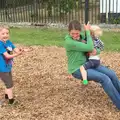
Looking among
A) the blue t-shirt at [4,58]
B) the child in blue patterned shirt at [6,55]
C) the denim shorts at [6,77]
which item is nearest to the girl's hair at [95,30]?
the child in blue patterned shirt at [6,55]

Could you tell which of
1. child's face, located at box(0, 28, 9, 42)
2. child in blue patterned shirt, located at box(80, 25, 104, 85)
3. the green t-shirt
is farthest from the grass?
child's face, located at box(0, 28, 9, 42)

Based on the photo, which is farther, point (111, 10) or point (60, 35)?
point (111, 10)

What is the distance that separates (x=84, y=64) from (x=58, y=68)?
2.30m

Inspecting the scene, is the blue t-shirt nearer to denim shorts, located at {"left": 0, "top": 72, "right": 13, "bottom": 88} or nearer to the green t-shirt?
denim shorts, located at {"left": 0, "top": 72, "right": 13, "bottom": 88}

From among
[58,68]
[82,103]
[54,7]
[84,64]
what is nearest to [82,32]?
[84,64]

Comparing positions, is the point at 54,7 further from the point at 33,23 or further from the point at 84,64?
the point at 84,64

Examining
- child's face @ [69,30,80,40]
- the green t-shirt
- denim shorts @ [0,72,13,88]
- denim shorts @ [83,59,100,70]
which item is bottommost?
denim shorts @ [0,72,13,88]

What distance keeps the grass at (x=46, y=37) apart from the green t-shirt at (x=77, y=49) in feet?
13.0

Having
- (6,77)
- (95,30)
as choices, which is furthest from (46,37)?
(95,30)

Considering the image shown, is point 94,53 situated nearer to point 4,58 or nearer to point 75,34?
point 75,34

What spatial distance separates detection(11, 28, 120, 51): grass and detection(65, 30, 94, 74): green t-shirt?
397cm

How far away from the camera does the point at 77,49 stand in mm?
5156

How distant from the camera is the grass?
988 centimetres

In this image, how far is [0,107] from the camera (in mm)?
5512
